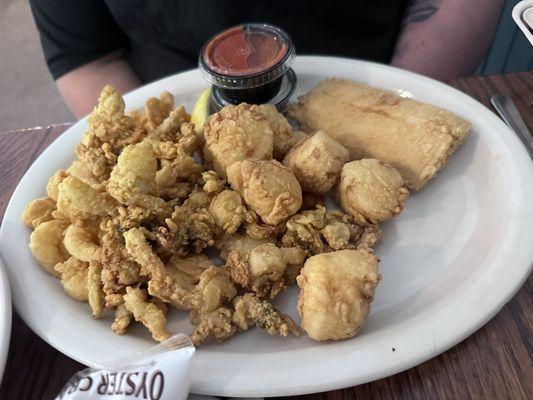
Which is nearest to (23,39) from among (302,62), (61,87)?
(61,87)

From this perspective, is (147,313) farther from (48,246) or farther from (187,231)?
(48,246)

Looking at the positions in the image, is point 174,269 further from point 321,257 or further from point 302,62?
point 302,62

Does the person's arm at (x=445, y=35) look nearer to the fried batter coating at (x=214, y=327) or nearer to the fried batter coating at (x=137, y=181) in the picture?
the fried batter coating at (x=137, y=181)

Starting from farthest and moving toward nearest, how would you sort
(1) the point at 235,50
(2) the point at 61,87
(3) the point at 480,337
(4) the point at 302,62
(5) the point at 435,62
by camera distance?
(2) the point at 61,87 → (5) the point at 435,62 → (4) the point at 302,62 → (1) the point at 235,50 → (3) the point at 480,337

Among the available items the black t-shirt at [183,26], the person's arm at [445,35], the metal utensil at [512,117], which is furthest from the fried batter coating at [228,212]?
the person's arm at [445,35]

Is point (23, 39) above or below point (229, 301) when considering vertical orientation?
below

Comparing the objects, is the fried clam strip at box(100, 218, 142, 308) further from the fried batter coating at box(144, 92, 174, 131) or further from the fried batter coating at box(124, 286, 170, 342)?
the fried batter coating at box(144, 92, 174, 131)
